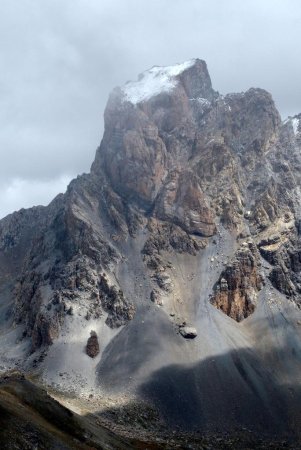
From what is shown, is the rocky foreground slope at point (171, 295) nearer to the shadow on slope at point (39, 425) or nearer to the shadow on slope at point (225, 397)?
the shadow on slope at point (225, 397)

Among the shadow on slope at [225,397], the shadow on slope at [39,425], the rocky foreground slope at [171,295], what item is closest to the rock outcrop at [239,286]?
the rocky foreground slope at [171,295]

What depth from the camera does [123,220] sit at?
18125 centimetres

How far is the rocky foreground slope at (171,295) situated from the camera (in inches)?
4732

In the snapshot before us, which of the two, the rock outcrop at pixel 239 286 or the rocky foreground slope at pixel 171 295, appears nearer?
the rocky foreground slope at pixel 171 295

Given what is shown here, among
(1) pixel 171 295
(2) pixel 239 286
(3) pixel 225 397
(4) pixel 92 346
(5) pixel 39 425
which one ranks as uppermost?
(2) pixel 239 286

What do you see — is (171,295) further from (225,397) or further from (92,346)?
(225,397)

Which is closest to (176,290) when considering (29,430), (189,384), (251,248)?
(251,248)

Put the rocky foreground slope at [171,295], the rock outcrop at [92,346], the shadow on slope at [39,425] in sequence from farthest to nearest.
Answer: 1. the rock outcrop at [92,346]
2. the rocky foreground slope at [171,295]
3. the shadow on slope at [39,425]

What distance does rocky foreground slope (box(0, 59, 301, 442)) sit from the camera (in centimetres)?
12019

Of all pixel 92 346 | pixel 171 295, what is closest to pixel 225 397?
pixel 92 346

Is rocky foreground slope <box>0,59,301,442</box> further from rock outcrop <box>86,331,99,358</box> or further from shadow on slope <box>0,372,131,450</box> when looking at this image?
shadow on slope <box>0,372,131,450</box>

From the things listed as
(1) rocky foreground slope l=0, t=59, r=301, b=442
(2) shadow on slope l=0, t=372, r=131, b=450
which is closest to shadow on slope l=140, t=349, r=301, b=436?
(1) rocky foreground slope l=0, t=59, r=301, b=442

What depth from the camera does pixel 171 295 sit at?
15575cm

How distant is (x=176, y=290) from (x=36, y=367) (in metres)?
49.2
